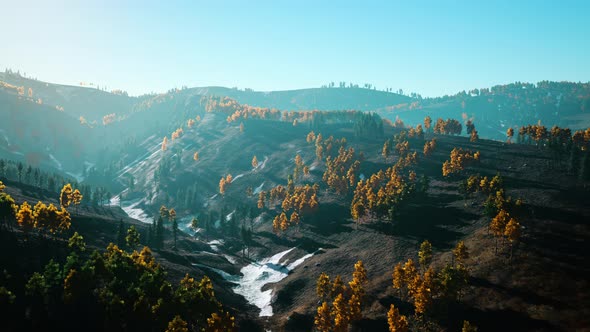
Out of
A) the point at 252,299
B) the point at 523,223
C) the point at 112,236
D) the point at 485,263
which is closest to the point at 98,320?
the point at 252,299

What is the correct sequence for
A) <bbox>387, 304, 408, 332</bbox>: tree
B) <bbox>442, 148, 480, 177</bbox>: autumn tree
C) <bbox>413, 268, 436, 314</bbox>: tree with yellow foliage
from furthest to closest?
<bbox>442, 148, 480, 177</bbox>: autumn tree → <bbox>413, 268, 436, 314</bbox>: tree with yellow foliage → <bbox>387, 304, 408, 332</bbox>: tree

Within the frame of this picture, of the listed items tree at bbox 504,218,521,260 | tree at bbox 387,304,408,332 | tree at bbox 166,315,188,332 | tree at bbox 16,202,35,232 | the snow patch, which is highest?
tree at bbox 504,218,521,260

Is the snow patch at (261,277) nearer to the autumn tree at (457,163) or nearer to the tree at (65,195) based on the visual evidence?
the tree at (65,195)

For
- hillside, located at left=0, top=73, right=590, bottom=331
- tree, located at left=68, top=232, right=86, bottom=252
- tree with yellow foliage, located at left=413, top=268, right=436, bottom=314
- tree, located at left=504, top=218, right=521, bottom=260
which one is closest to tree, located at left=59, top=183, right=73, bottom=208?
hillside, located at left=0, top=73, right=590, bottom=331

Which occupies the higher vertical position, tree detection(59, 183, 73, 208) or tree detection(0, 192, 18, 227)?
tree detection(0, 192, 18, 227)

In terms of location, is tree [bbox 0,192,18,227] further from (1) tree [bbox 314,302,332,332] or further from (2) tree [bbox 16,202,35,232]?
(1) tree [bbox 314,302,332,332]

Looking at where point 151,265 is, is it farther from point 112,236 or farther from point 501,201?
point 501,201

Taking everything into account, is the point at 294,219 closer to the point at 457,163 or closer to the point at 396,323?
the point at 457,163

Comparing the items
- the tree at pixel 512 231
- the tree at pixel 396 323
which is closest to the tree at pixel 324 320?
the tree at pixel 396 323

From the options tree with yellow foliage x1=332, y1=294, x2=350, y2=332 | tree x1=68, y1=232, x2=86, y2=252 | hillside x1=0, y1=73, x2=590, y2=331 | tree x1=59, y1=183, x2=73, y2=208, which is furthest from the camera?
tree x1=59, y1=183, x2=73, y2=208

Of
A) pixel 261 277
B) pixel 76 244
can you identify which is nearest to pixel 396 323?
pixel 261 277

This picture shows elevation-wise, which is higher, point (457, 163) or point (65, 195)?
point (457, 163)

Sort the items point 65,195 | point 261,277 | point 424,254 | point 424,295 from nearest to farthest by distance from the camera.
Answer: point 424,295
point 424,254
point 261,277
point 65,195

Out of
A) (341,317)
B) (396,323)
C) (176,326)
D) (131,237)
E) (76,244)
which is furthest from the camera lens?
(131,237)
